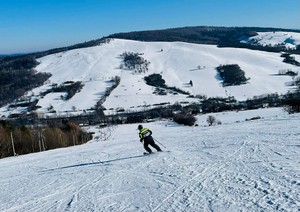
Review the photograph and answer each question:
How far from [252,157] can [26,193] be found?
9.08 meters

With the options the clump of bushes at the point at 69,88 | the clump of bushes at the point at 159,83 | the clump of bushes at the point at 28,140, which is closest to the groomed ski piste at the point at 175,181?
the clump of bushes at the point at 28,140

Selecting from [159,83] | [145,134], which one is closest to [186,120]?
[145,134]

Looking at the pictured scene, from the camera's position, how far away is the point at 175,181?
42.6 ft

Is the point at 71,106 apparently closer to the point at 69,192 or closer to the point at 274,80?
the point at 274,80

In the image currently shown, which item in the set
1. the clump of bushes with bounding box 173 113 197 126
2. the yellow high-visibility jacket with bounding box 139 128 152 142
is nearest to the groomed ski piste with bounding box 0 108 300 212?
the yellow high-visibility jacket with bounding box 139 128 152 142

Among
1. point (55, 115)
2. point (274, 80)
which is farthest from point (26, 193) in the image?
point (274, 80)

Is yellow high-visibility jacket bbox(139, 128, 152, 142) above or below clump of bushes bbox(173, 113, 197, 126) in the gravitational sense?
above

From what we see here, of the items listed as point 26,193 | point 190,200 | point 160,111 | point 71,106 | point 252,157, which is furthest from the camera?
point 71,106

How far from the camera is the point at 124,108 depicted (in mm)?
141625

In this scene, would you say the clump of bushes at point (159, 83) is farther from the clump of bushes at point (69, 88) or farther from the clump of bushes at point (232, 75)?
the clump of bushes at point (69, 88)

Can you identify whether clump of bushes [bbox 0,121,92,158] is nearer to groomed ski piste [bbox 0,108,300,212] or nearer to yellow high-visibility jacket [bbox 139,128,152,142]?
groomed ski piste [bbox 0,108,300,212]

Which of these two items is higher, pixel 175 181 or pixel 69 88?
pixel 175 181

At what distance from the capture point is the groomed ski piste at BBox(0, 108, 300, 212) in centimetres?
1038

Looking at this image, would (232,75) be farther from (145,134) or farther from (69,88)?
(145,134)
